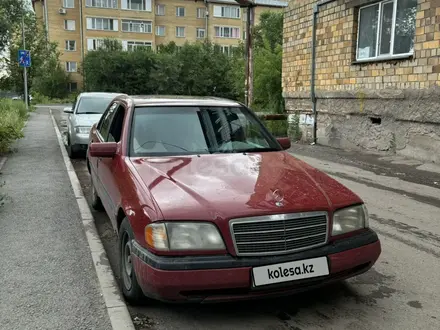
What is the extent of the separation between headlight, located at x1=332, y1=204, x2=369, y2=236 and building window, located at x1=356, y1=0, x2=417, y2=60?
7812 millimetres

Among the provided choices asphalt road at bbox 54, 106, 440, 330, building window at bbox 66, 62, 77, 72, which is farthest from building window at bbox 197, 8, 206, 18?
asphalt road at bbox 54, 106, 440, 330

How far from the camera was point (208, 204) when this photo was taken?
118 inches

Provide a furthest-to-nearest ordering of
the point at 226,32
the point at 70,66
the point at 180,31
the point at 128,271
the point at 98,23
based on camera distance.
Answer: the point at 226,32 → the point at 180,31 → the point at 70,66 → the point at 98,23 → the point at 128,271

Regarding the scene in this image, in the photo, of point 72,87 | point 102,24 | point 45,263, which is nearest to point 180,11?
point 102,24

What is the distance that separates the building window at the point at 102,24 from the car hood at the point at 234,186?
185 feet

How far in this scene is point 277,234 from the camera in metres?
2.96

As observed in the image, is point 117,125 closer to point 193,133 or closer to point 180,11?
point 193,133

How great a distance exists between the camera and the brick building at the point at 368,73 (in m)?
9.52

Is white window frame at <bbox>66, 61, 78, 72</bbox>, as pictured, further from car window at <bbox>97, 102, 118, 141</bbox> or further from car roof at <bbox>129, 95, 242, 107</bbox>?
car roof at <bbox>129, 95, 242, 107</bbox>

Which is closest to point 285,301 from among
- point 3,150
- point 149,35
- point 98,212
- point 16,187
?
point 98,212

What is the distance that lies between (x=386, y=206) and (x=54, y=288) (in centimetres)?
473

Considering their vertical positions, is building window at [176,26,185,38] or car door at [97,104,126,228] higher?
building window at [176,26,185,38]

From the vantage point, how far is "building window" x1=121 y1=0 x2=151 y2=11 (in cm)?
5578

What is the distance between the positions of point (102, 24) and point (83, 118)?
4928 cm
